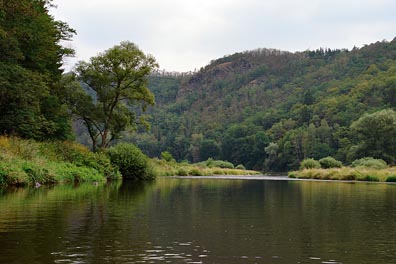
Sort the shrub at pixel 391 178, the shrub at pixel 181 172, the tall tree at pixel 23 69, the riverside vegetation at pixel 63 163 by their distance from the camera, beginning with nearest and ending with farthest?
the riverside vegetation at pixel 63 163, the tall tree at pixel 23 69, the shrub at pixel 391 178, the shrub at pixel 181 172

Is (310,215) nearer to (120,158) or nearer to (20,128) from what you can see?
(20,128)

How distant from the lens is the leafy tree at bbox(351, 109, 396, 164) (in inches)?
3819

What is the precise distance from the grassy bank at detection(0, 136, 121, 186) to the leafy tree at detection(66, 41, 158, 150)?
12.2m

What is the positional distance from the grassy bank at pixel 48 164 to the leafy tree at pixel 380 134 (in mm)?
65715

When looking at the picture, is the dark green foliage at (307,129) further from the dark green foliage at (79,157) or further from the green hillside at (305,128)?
the dark green foliage at (79,157)

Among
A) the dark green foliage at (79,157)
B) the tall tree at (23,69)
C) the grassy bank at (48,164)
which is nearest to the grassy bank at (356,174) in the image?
the grassy bank at (48,164)

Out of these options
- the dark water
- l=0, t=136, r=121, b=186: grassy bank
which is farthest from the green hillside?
the dark water

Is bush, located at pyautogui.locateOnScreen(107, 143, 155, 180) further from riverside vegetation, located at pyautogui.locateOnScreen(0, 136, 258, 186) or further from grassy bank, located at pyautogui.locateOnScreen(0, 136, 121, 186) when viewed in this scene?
grassy bank, located at pyautogui.locateOnScreen(0, 136, 121, 186)

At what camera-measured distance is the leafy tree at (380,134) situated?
97000 millimetres

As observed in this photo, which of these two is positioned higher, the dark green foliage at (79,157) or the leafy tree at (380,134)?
the leafy tree at (380,134)

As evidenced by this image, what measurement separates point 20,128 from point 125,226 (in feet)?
88.9

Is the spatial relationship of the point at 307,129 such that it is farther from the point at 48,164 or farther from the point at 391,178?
the point at 48,164

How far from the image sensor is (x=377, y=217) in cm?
1648

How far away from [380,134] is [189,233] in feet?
303
